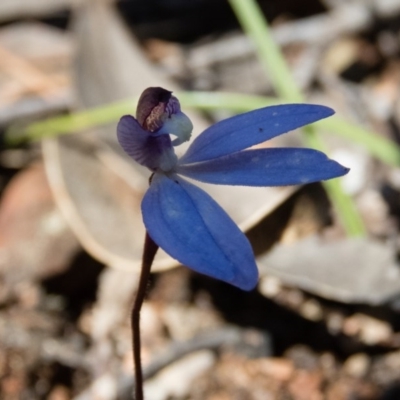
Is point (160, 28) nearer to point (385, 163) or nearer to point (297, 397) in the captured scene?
point (385, 163)

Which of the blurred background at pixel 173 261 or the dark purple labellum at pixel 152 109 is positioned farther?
the blurred background at pixel 173 261

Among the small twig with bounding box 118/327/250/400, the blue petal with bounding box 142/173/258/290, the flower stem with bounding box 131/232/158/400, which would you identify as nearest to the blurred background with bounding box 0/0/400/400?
the small twig with bounding box 118/327/250/400

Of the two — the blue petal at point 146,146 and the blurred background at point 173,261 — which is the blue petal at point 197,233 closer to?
the blue petal at point 146,146

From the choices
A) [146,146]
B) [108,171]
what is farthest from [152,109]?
[108,171]

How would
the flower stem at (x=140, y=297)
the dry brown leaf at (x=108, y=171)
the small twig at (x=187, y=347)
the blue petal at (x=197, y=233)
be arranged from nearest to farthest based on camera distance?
the blue petal at (x=197, y=233) < the flower stem at (x=140, y=297) < the small twig at (x=187, y=347) < the dry brown leaf at (x=108, y=171)

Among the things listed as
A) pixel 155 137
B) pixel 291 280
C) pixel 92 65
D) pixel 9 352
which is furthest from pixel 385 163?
pixel 155 137

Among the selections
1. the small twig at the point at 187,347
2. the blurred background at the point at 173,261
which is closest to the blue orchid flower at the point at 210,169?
the blurred background at the point at 173,261

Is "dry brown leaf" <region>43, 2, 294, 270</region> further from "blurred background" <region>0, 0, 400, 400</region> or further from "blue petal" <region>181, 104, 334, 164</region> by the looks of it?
"blue petal" <region>181, 104, 334, 164</region>
